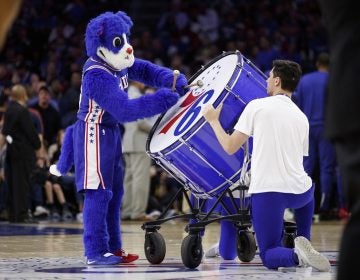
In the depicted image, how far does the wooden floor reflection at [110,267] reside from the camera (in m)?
5.52

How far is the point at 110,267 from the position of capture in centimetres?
610

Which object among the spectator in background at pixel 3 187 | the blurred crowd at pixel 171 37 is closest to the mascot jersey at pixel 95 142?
the spectator in background at pixel 3 187

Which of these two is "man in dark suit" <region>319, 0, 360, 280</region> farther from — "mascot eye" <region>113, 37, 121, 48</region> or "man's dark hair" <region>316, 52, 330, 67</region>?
"man's dark hair" <region>316, 52, 330, 67</region>

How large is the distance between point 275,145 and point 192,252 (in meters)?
0.86

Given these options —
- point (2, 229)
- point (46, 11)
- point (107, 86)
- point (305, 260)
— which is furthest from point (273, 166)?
point (46, 11)

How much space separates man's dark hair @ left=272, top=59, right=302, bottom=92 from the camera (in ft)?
20.0

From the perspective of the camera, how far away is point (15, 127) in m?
12.3

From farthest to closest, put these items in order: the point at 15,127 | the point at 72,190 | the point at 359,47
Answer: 1. the point at 72,190
2. the point at 15,127
3. the point at 359,47

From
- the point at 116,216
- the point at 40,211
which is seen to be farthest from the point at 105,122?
the point at 40,211

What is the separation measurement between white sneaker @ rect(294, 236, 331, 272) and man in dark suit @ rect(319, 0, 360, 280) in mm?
3805

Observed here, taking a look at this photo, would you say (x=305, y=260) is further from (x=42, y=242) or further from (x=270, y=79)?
(x=42, y=242)

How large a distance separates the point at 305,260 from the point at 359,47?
4.00 meters

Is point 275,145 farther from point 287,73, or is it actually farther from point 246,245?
point 246,245

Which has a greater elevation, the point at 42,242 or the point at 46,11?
the point at 46,11
